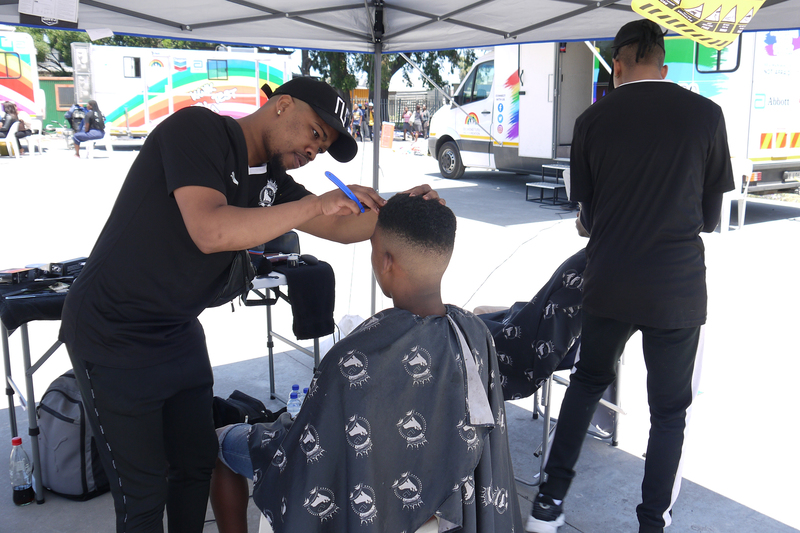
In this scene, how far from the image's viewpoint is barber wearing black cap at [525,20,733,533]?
204cm

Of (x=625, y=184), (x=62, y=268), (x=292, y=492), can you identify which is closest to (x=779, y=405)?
(x=625, y=184)

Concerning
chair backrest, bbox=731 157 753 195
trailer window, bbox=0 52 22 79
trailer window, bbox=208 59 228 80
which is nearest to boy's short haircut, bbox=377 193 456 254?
chair backrest, bbox=731 157 753 195

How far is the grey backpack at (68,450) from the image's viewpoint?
8.62 feet

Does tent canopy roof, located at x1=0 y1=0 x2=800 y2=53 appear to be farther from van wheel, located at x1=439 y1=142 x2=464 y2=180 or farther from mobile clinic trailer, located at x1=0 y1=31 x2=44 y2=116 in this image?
mobile clinic trailer, located at x1=0 y1=31 x2=44 y2=116

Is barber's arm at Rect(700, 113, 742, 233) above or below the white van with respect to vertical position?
below

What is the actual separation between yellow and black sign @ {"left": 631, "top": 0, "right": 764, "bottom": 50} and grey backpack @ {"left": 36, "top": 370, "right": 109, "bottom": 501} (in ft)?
9.24

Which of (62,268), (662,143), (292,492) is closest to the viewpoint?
(292,492)

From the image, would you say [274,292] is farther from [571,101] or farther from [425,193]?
[571,101]

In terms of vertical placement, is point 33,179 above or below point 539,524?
above

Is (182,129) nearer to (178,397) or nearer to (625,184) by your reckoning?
(178,397)

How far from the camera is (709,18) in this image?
7.61 ft

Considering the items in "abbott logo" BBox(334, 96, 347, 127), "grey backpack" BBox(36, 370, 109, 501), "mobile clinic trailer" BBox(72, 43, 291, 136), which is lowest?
"grey backpack" BBox(36, 370, 109, 501)

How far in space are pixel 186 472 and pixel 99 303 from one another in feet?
1.88

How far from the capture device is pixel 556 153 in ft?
34.3
